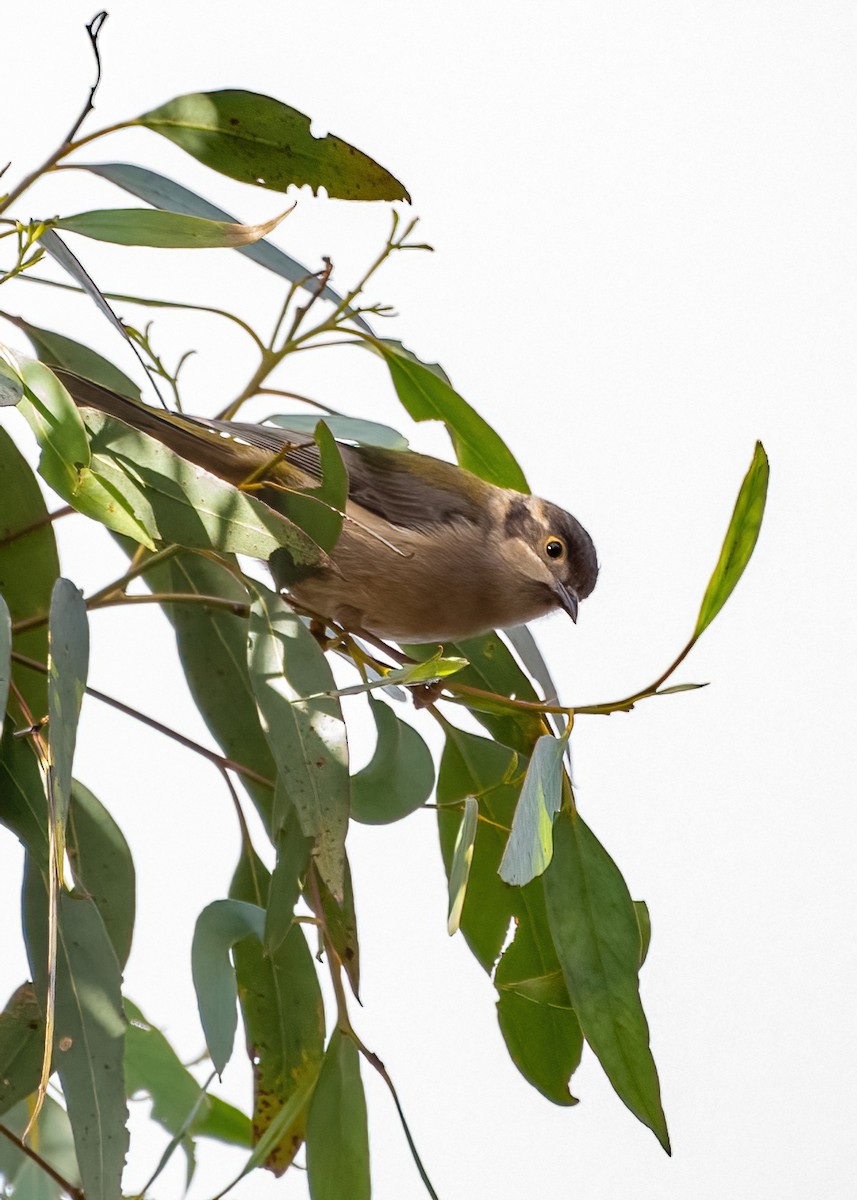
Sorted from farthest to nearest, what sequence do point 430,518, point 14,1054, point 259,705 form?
point 430,518 < point 14,1054 < point 259,705

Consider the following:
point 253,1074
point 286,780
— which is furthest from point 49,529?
point 253,1074

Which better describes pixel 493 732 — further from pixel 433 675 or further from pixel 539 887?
pixel 433 675

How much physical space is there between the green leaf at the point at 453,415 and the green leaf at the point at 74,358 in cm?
31

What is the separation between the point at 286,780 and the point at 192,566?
542 millimetres

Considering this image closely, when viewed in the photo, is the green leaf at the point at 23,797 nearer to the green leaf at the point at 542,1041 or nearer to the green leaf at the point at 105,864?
the green leaf at the point at 105,864

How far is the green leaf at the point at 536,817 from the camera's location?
1071mm

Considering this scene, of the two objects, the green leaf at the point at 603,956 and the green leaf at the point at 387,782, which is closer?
the green leaf at the point at 603,956

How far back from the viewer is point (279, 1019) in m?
1.50

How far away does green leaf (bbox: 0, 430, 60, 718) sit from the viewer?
4.83ft

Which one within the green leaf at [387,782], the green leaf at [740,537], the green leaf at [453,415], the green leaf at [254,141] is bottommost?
the green leaf at [387,782]

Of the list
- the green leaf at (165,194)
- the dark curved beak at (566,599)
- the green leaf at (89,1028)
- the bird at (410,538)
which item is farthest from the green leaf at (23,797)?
the dark curved beak at (566,599)

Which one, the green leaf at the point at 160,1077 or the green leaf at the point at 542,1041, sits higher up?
the green leaf at the point at 542,1041

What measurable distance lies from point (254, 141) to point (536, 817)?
73cm

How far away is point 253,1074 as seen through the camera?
1.49m
